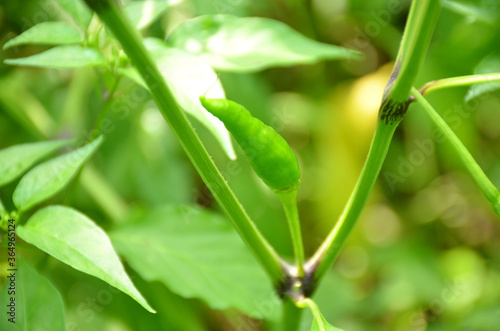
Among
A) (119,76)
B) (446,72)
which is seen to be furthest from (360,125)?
(119,76)

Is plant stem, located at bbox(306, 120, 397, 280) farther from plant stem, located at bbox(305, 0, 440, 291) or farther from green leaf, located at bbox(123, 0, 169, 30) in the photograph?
green leaf, located at bbox(123, 0, 169, 30)

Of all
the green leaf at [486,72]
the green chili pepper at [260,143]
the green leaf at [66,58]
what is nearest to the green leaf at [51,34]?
the green leaf at [66,58]

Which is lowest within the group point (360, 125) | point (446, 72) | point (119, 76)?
point (360, 125)

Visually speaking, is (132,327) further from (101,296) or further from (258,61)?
(258,61)

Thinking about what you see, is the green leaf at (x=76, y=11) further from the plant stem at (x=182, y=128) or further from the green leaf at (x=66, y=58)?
the plant stem at (x=182, y=128)

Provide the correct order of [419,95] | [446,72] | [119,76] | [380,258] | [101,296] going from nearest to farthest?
[419,95], [119,76], [101,296], [446,72], [380,258]
